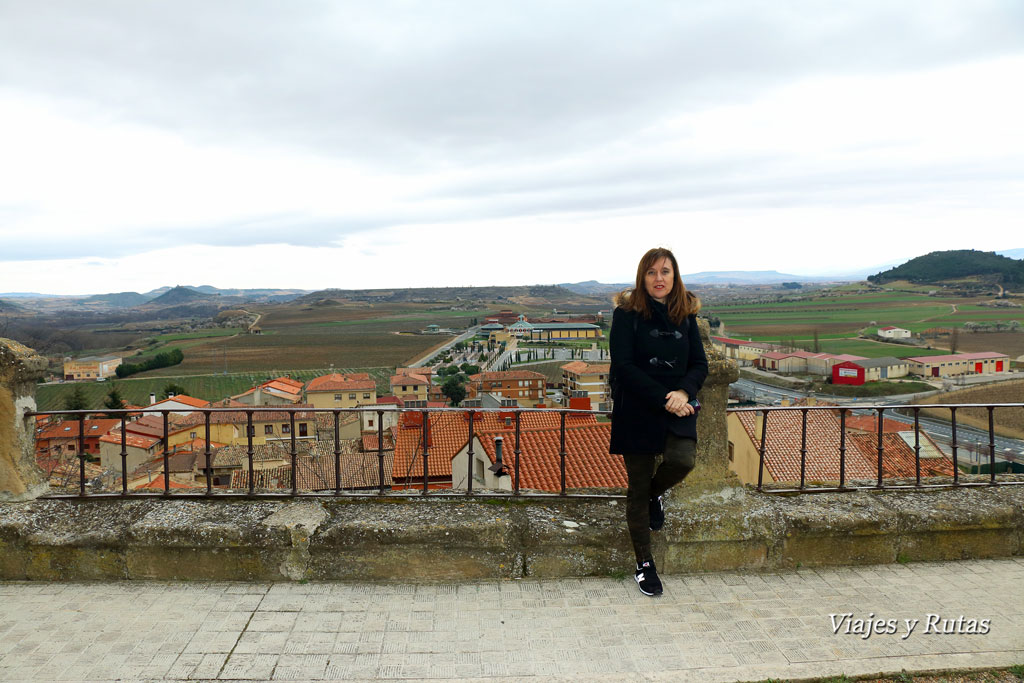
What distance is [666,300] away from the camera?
12.5 feet

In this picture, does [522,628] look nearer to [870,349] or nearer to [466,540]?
[466,540]

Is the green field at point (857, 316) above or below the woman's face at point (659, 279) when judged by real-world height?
below

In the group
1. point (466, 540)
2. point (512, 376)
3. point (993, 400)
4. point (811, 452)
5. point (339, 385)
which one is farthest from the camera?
point (512, 376)

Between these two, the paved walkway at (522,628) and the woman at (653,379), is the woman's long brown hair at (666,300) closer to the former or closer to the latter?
the woman at (653,379)

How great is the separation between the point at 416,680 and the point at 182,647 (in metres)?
1.25

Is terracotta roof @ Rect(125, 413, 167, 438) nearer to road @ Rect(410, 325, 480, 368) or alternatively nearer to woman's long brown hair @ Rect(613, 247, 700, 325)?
woman's long brown hair @ Rect(613, 247, 700, 325)

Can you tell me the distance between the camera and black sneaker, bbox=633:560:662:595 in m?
3.79

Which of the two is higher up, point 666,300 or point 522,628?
point 666,300

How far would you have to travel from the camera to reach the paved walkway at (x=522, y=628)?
10.1 feet

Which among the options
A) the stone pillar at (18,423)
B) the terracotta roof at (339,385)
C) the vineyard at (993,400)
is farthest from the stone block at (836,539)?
the terracotta roof at (339,385)

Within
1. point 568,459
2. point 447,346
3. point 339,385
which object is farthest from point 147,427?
point 447,346

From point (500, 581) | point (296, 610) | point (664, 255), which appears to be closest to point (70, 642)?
point (296, 610)

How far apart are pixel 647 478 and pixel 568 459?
23.7 feet

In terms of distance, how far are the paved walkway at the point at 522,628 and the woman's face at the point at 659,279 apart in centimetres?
176
